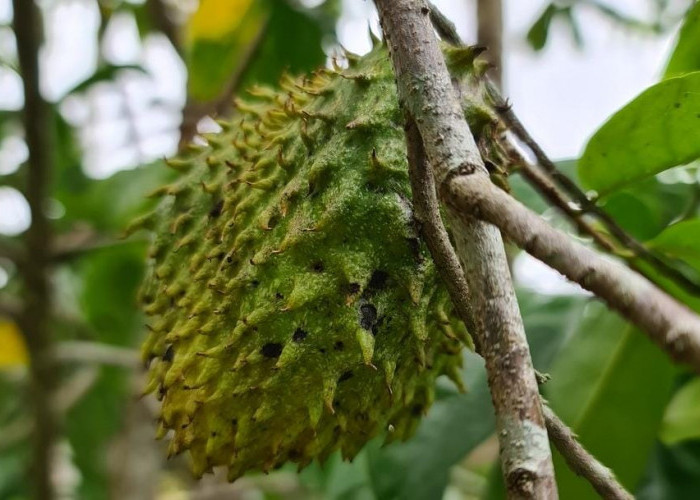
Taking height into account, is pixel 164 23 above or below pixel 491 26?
below

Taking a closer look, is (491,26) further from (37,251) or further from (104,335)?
(104,335)

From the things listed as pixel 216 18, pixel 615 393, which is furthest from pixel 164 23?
pixel 615 393

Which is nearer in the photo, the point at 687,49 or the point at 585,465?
the point at 585,465

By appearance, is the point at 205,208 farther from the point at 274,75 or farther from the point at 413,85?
the point at 274,75

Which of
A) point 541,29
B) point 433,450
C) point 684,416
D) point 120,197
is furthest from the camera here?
point 541,29

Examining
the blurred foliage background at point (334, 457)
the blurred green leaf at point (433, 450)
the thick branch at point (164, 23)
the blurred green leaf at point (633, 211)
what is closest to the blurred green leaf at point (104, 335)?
the blurred foliage background at point (334, 457)

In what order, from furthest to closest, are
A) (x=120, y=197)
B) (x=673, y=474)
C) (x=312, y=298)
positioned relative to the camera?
(x=120, y=197) → (x=673, y=474) → (x=312, y=298)

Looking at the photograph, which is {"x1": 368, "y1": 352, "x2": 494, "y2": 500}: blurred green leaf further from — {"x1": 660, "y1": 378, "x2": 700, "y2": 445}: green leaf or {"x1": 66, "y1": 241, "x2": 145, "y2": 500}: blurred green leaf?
{"x1": 66, "y1": 241, "x2": 145, "y2": 500}: blurred green leaf

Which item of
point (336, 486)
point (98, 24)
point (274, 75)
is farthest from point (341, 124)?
point (98, 24)

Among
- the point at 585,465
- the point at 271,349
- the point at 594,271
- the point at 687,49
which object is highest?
the point at 687,49
